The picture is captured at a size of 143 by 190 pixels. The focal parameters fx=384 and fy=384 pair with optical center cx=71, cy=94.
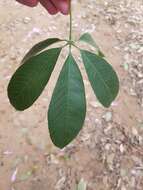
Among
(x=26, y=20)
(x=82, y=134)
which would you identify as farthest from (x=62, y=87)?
(x=26, y=20)

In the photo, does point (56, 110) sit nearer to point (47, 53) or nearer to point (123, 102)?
point (47, 53)

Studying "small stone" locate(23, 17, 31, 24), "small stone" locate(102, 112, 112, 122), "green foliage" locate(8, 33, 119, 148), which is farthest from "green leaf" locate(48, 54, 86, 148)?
"small stone" locate(23, 17, 31, 24)

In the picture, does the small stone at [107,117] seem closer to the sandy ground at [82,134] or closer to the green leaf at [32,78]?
the sandy ground at [82,134]

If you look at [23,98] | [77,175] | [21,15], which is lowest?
[77,175]

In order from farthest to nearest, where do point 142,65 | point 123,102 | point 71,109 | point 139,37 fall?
point 139,37 < point 142,65 < point 123,102 < point 71,109

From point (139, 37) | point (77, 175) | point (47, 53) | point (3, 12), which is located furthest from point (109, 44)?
point (47, 53)

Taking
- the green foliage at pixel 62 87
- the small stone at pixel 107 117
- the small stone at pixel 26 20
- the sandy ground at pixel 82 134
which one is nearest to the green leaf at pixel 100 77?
the green foliage at pixel 62 87

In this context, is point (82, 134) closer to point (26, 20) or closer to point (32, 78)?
point (26, 20)
